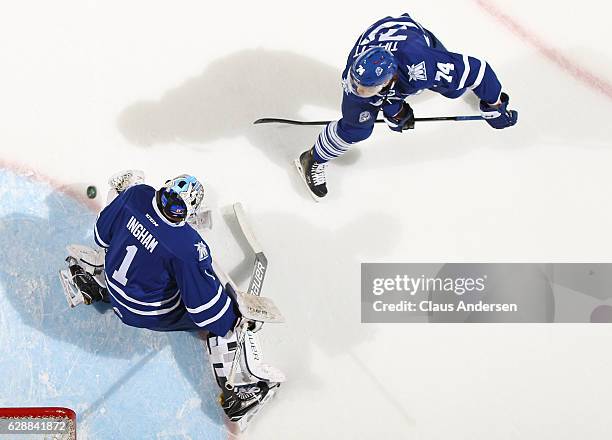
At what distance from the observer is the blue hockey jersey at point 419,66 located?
315 centimetres

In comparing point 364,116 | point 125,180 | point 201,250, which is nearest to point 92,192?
point 125,180

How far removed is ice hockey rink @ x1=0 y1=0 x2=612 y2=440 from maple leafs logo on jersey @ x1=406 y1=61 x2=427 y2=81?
2.66 feet

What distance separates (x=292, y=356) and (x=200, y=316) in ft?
2.60

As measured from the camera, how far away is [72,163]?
3975mm

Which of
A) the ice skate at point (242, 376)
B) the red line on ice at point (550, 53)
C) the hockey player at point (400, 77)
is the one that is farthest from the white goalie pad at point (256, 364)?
the red line on ice at point (550, 53)

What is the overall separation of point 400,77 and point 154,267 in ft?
4.18

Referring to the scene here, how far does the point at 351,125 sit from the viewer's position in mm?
3479

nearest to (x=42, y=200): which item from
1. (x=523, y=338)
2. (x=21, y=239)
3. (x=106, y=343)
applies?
(x=21, y=239)

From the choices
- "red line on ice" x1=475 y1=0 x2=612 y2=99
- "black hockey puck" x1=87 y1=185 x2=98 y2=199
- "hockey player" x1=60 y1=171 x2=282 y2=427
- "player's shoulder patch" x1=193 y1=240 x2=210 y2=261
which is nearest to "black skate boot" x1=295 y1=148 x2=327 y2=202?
"hockey player" x1=60 y1=171 x2=282 y2=427

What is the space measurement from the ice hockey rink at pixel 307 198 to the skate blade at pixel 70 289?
0.10 m

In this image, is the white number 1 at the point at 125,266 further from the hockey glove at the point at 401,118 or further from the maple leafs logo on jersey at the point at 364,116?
the hockey glove at the point at 401,118

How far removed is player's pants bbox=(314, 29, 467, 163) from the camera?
3340 millimetres

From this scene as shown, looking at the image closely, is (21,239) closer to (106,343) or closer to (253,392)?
(106,343)

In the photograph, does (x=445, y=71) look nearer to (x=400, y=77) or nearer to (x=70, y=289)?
(x=400, y=77)
